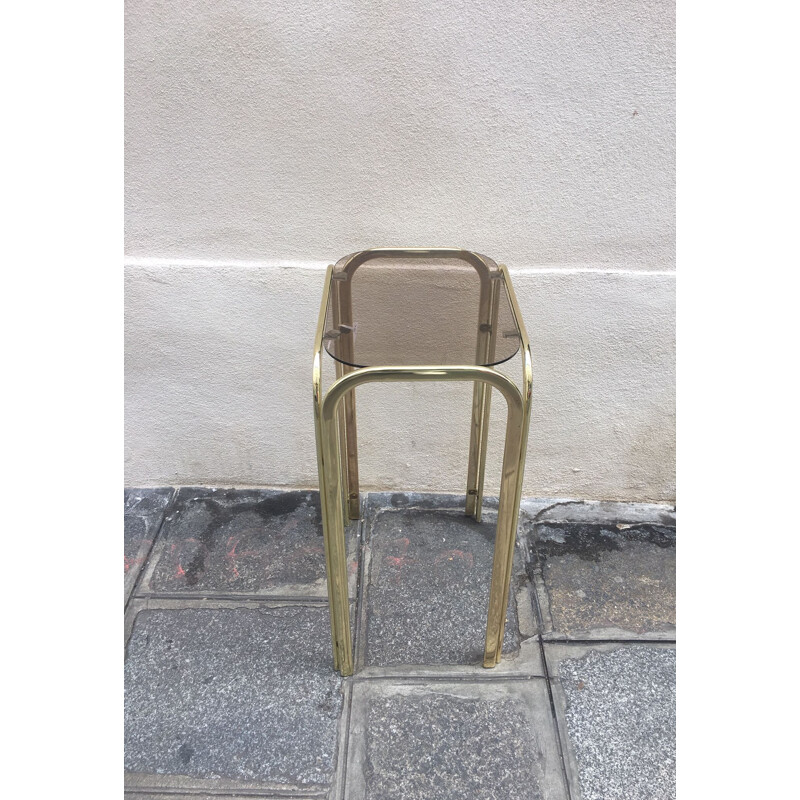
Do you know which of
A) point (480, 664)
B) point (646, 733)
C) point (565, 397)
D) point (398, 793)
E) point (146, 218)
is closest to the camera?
point (398, 793)

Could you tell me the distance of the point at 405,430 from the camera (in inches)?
77.3

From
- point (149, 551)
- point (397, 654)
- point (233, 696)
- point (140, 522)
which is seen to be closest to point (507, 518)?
point (397, 654)

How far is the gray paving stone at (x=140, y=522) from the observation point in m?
1.77

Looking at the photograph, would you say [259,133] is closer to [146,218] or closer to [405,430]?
[146,218]

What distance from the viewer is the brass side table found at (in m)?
1.18

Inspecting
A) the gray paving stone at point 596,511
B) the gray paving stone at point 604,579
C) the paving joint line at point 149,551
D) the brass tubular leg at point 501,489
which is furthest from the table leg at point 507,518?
the paving joint line at point 149,551

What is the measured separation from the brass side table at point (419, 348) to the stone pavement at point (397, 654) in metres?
0.13

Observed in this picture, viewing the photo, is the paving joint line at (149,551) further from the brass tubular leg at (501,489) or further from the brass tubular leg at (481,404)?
the brass tubular leg at (481,404)

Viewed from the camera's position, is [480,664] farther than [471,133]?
No

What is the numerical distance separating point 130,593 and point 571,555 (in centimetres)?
124

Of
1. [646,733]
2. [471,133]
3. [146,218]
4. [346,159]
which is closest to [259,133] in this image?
[346,159]

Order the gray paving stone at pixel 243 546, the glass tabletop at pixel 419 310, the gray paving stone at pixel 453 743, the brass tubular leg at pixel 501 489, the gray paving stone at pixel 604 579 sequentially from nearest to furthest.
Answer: the brass tubular leg at pixel 501 489 → the gray paving stone at pixel 453 743 → the glass tabletop at pixel 419 310 → the gray paving stone at pixel 604 579 → the gray paving stone at pixel 243 546

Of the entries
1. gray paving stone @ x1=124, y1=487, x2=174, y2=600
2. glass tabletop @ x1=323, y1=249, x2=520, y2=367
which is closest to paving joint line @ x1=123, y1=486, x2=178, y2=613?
gray paving stone @ x1=124, y1=487, x2=174, y2=600

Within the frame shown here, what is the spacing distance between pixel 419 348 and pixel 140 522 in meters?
1.12
